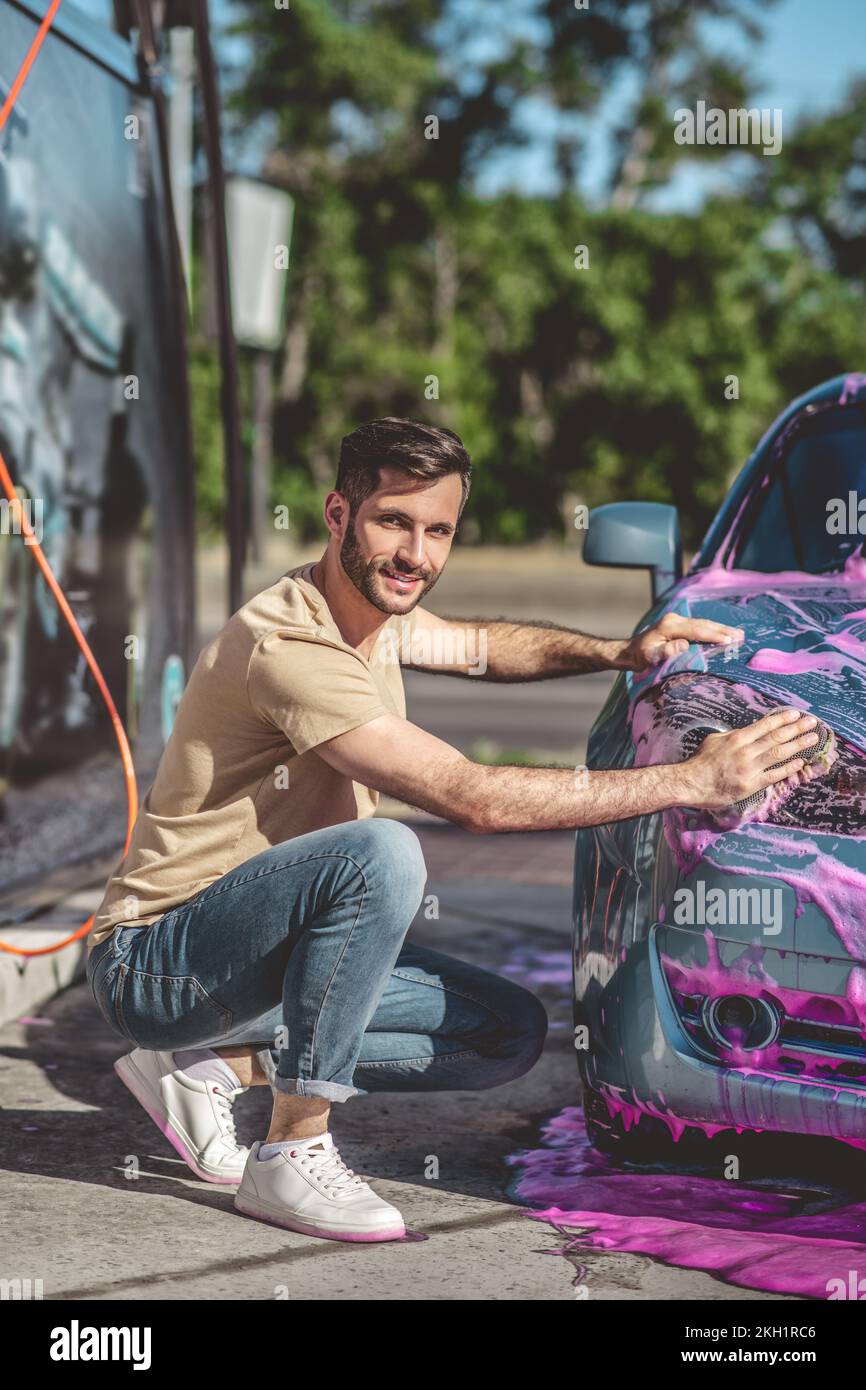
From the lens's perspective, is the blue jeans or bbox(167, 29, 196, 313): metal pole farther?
bbox(167, 29, 196, 313): metal pole

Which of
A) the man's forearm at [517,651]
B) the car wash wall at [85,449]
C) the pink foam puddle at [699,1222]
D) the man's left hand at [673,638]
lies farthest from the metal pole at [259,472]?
the pink foam puddle at [699,1222]

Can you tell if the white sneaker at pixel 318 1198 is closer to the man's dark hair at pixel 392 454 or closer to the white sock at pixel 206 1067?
the white sock at pixel 206 1067

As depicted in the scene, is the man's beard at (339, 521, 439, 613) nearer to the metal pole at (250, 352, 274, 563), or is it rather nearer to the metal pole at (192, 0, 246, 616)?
the metal pole at (192, 0, 246, 616)

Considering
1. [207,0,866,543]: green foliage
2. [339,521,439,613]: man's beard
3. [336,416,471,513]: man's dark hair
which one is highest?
[207,0,866,543]: green foliage

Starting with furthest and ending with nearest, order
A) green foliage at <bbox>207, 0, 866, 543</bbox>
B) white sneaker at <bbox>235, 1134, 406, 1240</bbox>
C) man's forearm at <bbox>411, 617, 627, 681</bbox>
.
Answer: green foliage at <bbox>207, 0, 866, 543</bbox> → man's forearm at <bbox>411, 617, 627, 681</bbox> → white sneaker at <bbox>235, 1134, 406, 1240</bbox>

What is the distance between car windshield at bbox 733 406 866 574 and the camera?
3.98 metres

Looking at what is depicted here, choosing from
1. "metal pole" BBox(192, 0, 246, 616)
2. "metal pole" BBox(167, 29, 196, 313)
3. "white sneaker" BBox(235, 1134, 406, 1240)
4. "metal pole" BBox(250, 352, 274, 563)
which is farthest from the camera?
"metal pole" BBox(250, 352, 274, 563)

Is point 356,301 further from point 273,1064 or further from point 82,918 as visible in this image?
point 273,1064

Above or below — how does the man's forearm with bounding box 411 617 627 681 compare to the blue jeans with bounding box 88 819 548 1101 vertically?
above

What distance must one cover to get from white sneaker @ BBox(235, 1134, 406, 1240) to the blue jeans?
0.42 ft

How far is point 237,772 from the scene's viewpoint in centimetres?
316

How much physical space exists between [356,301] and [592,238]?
4091 mm

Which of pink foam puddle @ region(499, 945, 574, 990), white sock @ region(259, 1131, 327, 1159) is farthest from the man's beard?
pink foam puddle @ region(499, 945, 574, 990)

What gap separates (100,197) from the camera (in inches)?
242
